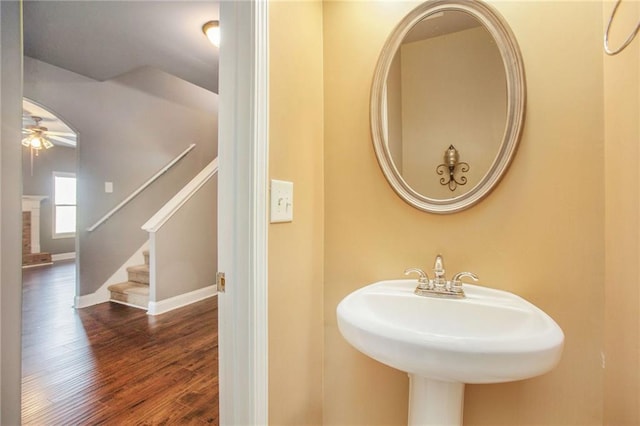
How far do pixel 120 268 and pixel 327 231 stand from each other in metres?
3.39

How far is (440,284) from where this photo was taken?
37.5 inches

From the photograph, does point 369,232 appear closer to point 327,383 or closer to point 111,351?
point 327,383

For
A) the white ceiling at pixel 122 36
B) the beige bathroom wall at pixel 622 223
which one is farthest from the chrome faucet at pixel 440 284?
the white ceiling at pixel 122 36

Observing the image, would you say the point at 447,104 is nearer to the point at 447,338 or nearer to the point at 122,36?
the point at 447,338

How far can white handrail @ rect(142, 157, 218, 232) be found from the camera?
293 cm

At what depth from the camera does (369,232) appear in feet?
3.73

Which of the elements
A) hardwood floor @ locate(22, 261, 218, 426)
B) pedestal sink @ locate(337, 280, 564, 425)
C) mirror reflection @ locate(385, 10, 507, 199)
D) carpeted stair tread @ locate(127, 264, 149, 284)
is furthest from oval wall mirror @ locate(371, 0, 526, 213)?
carpeted stair tread @ locate(127, 264, 149, 284)

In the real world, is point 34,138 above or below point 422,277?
above

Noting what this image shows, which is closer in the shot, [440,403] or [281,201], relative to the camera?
[440,403]

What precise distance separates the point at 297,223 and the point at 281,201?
141 millimetres

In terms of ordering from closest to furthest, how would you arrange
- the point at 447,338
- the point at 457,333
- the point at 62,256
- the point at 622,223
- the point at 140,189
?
the point at 447,338 < the point at 622,223 < the point at 457,333 < the point at 140,189 < the point at 62,256

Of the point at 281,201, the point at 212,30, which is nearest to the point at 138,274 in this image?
the point at 212,30

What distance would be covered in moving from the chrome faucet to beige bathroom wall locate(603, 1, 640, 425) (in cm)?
35

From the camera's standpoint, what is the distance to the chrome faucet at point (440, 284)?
93 centimetres
